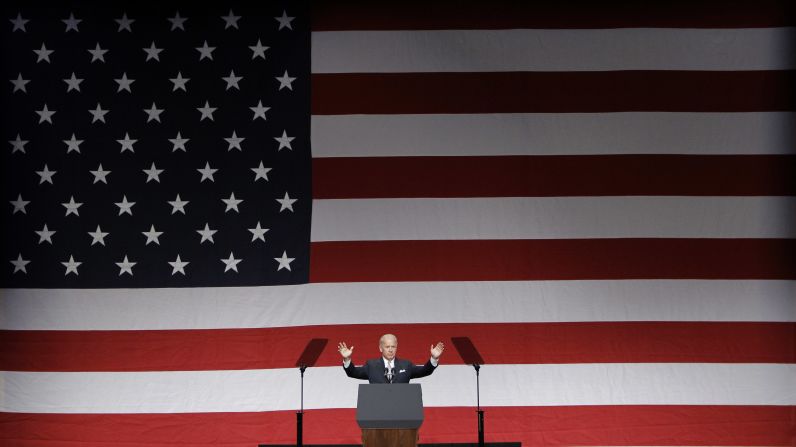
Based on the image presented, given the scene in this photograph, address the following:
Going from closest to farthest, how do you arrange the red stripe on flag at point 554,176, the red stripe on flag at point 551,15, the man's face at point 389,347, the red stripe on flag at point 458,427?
the man's face at point 389,347
the red stripe on flag at point 458,427
the red stripe on flag at point 554,176
the red stripe on flag at point 551,15

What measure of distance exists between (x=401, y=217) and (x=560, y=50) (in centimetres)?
176

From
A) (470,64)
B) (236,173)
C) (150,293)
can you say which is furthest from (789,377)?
(150,293)

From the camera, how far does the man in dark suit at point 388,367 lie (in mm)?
3922

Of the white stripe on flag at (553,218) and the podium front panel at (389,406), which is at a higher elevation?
the white stripe on flag at (553,218)

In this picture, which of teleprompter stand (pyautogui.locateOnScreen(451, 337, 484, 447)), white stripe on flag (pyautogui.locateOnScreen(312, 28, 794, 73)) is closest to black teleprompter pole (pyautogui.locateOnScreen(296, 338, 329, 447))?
teleprompter stand (pyautogui.locateOnScreen(451, 337, 484, 447))

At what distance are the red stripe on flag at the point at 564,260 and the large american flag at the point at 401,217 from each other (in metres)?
0.02

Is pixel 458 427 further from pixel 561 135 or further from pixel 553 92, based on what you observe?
pixel 553 92

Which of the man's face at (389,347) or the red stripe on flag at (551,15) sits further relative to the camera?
the red stripe on flag at (551,15)

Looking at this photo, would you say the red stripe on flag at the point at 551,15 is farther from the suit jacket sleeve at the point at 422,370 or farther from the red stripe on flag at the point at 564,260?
the suit jacket sleeve at the point at 422,370

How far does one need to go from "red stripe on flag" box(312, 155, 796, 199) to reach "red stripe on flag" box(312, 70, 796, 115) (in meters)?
0.38

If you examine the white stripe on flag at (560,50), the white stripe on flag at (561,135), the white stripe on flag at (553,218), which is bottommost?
the white stripe on flag at (553,218)

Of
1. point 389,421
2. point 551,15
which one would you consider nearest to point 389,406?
point 389,421

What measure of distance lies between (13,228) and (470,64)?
12.0 ft

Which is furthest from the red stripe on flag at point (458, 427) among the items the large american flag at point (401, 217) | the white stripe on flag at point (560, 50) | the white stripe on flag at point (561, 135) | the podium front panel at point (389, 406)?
the white stripe on flag at point (560, 50)
